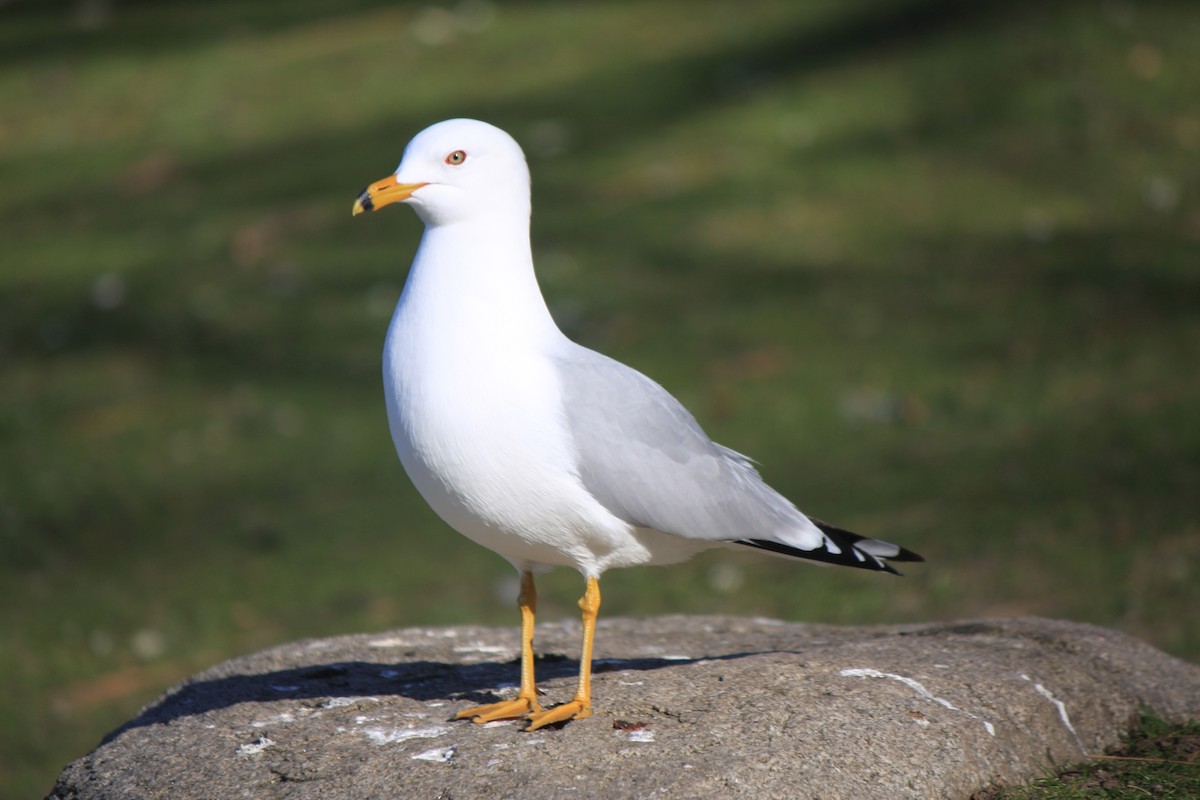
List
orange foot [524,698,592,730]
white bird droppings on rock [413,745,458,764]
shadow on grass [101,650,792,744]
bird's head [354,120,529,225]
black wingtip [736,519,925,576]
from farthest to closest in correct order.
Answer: shadow on grass [101,650,792,744]
black wingtip [736,519,925,576]
bird's head [354,120,529,225]
orange foot [524,698,592,730]
white bird droppings on rock [413,745,458,764]

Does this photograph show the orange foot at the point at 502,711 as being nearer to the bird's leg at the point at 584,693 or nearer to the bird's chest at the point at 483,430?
the bird's leg at the point at 584,693

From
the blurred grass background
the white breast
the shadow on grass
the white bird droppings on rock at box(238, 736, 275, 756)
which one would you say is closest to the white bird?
the white breast

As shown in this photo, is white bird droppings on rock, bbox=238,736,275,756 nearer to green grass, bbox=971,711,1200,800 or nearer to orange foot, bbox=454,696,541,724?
orange foot, bbox=454,696,541,724

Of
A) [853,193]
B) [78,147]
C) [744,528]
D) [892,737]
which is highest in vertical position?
[78,147]

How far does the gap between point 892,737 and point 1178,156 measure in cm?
821

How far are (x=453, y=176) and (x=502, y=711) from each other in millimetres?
1470

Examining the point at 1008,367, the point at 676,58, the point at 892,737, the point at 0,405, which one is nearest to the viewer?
the point at 892,737

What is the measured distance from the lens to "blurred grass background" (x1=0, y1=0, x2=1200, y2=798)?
7074mm

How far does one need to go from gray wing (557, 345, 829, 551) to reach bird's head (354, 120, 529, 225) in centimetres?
48

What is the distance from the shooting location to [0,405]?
9.27m

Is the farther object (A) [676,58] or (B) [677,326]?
(A) [676,58]

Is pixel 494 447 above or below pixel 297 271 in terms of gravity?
below

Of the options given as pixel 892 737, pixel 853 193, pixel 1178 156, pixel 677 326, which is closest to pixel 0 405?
pixel 677 326

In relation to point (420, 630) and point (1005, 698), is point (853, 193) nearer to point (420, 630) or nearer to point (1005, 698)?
point (420, 630)
